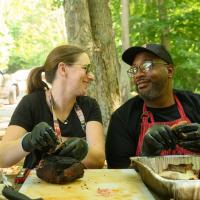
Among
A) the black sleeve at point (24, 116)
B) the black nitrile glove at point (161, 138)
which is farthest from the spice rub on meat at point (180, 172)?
the black sleeve at point (24, 116)

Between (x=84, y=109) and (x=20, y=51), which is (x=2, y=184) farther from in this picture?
(x=20, y=51)

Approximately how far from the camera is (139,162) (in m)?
1.91

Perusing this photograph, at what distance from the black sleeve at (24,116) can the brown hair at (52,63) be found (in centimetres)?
17

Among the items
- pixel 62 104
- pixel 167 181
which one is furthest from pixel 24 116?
pixel 167 181

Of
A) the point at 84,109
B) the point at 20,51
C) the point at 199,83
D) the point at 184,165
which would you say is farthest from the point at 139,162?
the point at 20,51

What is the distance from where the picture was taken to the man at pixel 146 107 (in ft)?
9.83

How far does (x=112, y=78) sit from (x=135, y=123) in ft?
7.51

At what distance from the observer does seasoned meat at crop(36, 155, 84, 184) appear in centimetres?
186

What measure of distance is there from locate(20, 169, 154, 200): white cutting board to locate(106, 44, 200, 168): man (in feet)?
3.05

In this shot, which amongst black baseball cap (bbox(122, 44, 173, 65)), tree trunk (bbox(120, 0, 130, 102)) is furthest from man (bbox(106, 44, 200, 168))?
tree trunk (bbox(120, 0, 130, 102))

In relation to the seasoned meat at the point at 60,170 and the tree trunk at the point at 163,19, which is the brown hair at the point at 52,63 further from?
the tree trunk at the point at 163,19

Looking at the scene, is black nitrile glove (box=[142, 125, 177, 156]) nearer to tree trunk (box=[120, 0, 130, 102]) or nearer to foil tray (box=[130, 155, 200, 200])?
foil tray (box=[130, 155, 200, 200])

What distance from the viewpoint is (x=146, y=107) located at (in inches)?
124

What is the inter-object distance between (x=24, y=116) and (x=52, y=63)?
0.44 metres
